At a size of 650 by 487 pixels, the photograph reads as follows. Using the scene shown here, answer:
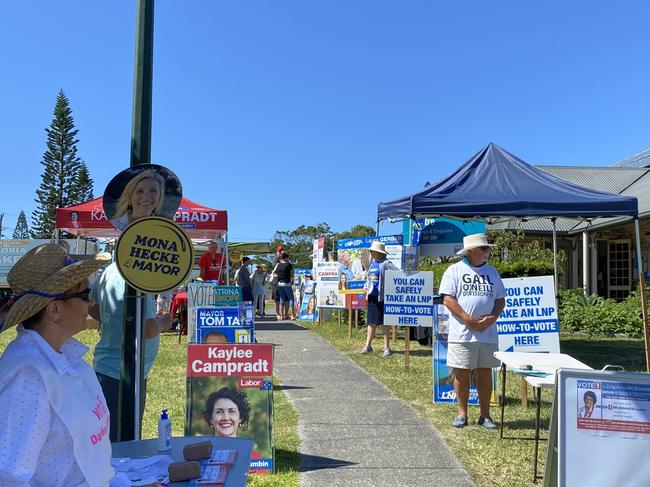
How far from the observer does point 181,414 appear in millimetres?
6434

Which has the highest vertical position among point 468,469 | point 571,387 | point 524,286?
point 524,286

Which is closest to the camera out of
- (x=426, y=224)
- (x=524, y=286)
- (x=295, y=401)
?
(x=295, y=401)

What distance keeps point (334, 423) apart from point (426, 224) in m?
6.94

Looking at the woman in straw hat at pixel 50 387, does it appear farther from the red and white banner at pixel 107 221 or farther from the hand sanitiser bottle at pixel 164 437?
the red and white banner at pixel 107 221

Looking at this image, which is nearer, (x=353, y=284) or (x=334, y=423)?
(x=334, y=423)

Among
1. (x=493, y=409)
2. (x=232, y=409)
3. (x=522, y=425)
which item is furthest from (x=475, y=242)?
(x=232, y=409)

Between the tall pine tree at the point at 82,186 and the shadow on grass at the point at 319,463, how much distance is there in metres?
48.8

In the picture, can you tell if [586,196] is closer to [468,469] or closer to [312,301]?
[468,469]

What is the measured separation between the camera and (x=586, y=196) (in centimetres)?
866

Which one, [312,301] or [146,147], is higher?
[146,147]

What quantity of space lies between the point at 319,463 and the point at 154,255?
2540 millimetres

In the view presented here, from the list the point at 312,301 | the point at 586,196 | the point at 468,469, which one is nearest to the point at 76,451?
the point at 468,469

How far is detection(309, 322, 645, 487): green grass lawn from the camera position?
15.8 feet

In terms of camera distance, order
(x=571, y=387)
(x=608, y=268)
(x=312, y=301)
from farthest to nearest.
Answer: (x=608, y=268)
(x=312, y=301)
(x=571, y=387)
